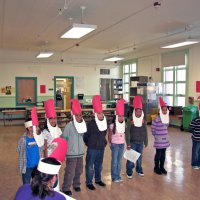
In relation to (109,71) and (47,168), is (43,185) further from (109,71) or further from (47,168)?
(109,71)

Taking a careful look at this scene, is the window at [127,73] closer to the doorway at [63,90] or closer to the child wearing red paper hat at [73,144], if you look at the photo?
the doorway at [63,90]

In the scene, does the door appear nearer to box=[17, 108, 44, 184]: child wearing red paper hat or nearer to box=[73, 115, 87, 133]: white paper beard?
box=[73, 115, 87, 133]: white paper beard

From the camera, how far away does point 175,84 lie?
1192 cm

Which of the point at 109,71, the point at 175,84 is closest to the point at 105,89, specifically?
the point at 109,71

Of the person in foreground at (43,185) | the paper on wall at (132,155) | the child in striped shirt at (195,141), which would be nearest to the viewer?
the person in foreground at (43,185)

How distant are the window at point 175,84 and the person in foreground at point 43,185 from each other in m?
10.3

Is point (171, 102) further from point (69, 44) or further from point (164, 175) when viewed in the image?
point (164, 175)

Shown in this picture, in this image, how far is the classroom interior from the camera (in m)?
5.13

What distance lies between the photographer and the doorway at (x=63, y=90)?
14930 millimetres

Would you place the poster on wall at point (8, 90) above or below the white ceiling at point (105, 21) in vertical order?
below

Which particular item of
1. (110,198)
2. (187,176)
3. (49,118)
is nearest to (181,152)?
(187,176)

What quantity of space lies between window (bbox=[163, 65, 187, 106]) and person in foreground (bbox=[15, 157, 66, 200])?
10252 mm

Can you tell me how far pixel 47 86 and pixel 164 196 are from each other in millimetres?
11213

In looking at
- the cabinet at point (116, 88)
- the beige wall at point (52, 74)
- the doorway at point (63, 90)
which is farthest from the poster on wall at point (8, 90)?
the cabinet at point (116, 88)
